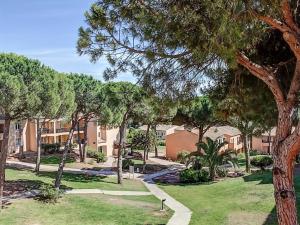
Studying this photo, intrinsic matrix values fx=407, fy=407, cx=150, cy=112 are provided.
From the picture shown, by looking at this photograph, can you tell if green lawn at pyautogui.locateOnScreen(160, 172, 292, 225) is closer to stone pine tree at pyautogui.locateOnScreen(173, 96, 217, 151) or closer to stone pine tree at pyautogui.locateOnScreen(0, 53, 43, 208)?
stone pine tree at pyautogui.locateOnScreen(0, 53, 43, 208)

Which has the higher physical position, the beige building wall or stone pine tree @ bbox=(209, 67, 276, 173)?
stone pine tree @ bbox=(209, 67, 276, 173)

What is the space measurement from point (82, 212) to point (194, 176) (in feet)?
59.9

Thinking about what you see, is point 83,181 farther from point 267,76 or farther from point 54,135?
point 54,135

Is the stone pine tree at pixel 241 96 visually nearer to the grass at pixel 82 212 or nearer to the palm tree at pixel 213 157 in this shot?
the grass at pixel 82 212

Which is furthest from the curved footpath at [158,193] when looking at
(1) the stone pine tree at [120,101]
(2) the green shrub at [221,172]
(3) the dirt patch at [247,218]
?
(2) the green shrub at [221,172]

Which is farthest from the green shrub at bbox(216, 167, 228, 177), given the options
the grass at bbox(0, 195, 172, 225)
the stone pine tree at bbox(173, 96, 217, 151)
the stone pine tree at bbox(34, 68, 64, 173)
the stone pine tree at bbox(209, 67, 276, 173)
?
the stone pine tree at bbox(209, 67, 276, 173)

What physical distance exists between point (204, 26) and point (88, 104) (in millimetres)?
28393

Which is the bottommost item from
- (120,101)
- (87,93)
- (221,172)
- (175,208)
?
(175,208)

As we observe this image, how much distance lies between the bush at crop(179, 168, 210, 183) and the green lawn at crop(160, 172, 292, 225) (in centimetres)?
320

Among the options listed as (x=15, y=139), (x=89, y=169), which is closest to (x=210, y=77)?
(x=89, y=169)

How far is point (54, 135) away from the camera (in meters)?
60.7

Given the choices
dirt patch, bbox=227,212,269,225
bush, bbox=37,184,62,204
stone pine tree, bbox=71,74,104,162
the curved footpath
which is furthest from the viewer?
stone pine tree, bbox=71,74,104,162

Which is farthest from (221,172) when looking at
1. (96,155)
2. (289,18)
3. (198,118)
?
(289,18)

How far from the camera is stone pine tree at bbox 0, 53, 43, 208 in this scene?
65.4 ft
